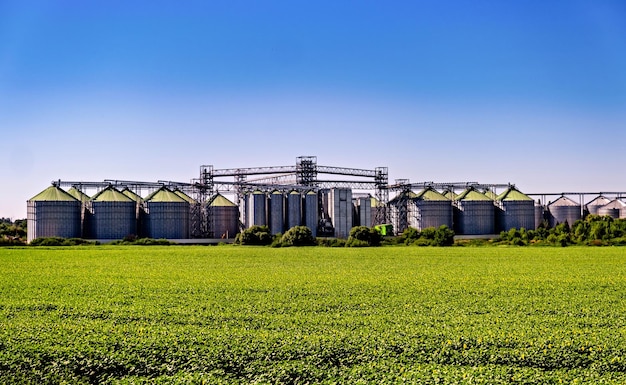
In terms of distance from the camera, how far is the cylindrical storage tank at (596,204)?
136 metres

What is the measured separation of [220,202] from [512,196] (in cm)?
5426

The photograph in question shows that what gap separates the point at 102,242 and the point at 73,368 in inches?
3249

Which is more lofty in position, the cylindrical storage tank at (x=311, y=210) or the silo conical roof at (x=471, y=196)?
the silo conical roof at (x=471, y=196)

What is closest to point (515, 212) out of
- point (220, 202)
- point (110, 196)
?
point (220, 202)

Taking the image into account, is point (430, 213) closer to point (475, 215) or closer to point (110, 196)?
point (475, 215)

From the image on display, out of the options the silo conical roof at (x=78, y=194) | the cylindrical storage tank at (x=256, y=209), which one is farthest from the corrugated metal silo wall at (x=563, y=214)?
the silo conical roof at (x=78, y=194)

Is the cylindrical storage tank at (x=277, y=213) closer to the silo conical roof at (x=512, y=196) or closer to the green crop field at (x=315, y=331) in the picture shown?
the silo conical roof at (x=512, y=196)

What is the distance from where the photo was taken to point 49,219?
309 feet

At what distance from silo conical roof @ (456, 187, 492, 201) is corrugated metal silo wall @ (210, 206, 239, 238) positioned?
1651 inches

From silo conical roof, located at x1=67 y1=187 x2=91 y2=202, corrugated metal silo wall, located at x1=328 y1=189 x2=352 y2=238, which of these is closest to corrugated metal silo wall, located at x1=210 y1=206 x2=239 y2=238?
corrugated metal silo wall, located at x1=328 y1=189 x2=352 y2=238

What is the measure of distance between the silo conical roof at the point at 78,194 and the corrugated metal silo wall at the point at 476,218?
217 ft

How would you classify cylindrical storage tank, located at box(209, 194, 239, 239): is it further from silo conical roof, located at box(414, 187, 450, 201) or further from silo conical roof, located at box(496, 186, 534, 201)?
silo conical roof, located at box(496, 186, 534, 201)

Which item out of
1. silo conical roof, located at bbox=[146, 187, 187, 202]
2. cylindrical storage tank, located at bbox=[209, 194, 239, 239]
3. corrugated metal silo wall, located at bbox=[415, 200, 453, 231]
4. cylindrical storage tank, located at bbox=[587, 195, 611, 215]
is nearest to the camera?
silo conical roof, located at bbox=[146, 187, 187, 202]

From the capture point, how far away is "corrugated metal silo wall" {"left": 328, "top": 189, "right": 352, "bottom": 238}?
324 feet
